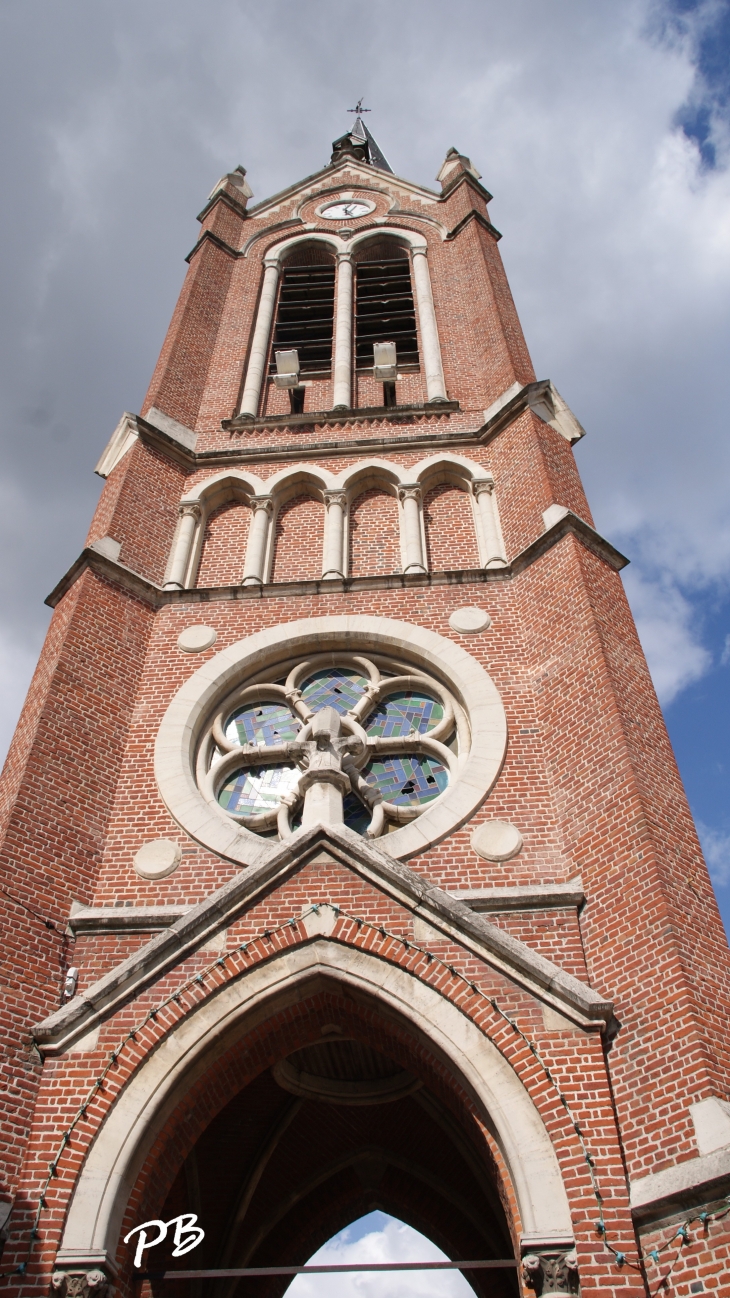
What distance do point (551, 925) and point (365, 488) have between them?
7.89 meters

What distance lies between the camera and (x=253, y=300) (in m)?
20.1

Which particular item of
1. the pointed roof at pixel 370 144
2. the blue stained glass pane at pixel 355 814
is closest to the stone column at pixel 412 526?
the blue stained glass pane at pixel 355 814

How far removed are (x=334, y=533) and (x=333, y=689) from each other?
112 inches

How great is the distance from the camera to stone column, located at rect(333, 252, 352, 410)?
56.4ft

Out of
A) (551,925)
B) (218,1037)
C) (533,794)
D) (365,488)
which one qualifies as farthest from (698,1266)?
(365,488)

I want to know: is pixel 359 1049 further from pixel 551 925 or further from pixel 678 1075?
pixel 678 1075

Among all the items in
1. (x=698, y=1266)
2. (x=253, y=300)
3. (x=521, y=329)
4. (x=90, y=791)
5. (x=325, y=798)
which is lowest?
(x=698, y=1266)

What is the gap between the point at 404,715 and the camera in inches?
444

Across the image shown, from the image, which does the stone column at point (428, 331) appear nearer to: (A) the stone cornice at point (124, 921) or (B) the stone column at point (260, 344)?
Answer: (B) the stone column at point (260, 344)

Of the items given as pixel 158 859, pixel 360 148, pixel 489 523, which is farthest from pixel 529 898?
pixel 360 148

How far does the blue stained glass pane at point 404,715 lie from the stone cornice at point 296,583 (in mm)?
1592

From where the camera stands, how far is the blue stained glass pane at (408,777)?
1031 centimetres

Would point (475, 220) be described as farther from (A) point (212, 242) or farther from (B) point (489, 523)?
(B) point (489, 523)

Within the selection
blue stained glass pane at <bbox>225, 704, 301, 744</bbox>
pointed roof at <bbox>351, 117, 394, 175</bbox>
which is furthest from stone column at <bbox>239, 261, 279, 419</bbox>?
pointed roof at <bbox>351, 117, 394, 175</bbox>
